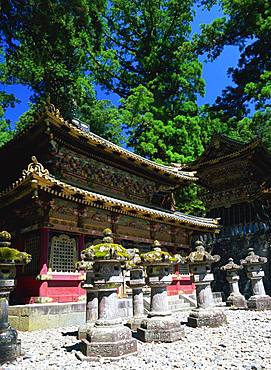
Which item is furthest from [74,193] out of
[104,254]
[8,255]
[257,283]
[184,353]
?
[257,283]

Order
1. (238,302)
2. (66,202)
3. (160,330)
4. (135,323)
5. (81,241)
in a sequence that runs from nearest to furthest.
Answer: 1. (160,330)
2. (135,323)
3. (66,202)
4. (81,241)
5. (238,302)

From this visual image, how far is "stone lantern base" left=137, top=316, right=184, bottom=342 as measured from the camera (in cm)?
640

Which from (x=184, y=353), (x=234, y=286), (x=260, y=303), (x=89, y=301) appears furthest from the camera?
(x=234, y=286)

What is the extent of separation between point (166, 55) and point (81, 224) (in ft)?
80.3

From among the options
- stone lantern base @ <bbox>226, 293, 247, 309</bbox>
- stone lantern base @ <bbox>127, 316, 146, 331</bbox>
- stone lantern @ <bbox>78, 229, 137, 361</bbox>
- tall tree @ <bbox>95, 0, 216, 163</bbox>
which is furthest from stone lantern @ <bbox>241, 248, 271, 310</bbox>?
tall tree @ <bbox>95, 0, 216, 163</bbox>

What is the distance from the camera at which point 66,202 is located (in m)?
12.1

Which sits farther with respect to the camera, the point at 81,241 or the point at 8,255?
the point at 81,241

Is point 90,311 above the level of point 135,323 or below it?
above

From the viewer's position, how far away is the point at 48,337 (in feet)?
25.1

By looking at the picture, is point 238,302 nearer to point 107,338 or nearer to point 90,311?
point 90,311

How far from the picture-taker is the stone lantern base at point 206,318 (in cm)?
797

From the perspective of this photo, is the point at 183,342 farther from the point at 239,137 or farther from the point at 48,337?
the point at 239,137

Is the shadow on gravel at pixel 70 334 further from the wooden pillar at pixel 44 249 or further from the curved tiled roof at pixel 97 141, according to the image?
the curved tiled roof at pixel 97 141

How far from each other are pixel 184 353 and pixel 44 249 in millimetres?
7040
